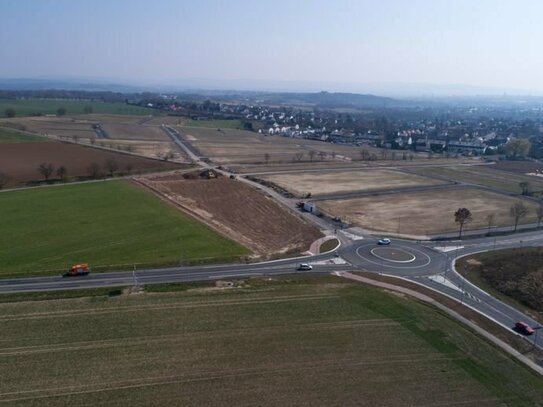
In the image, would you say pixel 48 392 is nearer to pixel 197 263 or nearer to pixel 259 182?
pixel 197 263

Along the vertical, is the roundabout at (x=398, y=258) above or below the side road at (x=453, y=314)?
below

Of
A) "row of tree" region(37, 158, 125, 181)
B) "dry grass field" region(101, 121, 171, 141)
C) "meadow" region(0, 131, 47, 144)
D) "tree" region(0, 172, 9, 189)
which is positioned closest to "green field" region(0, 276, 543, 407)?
"tree" region(0, 172, 9, 189)

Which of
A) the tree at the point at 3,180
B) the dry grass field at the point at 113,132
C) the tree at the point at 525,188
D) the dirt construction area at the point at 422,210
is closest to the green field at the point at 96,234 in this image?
the tree at the point at 3,180

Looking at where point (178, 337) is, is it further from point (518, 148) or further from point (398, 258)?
point (518, 148)

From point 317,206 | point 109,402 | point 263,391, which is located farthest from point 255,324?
point 317,206

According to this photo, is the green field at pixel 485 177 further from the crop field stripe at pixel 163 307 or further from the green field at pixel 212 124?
the green field at pixel 212 124

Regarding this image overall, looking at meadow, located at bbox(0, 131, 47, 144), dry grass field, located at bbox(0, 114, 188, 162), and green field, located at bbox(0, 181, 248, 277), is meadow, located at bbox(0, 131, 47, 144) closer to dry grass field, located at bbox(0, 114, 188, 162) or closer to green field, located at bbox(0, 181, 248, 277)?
dry grass field, located at bbox(0, 114, 188, 162)
